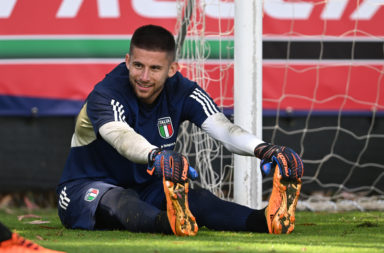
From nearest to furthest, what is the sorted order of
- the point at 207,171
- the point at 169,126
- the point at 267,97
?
the point at 169,126, the point at 207,171, the point at 267,97

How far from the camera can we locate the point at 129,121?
3641 mm

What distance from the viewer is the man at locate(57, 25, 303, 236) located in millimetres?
3201

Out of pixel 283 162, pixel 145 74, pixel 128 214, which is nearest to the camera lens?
pixel 283 162

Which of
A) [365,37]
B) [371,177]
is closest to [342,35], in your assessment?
[365,37]

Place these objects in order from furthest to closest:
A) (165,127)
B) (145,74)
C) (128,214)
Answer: (165,127) < (145,74) < (128,214)

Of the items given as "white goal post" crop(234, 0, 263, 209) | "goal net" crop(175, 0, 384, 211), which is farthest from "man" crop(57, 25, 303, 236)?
"goal net" crop(175, 0, 384, 211)

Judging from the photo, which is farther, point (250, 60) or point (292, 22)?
point (292, 22)

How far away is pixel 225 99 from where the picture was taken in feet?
17.1

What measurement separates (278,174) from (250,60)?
1093 mm

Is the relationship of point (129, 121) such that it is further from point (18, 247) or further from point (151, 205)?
point (18, 247)

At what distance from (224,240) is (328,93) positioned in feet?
9.22

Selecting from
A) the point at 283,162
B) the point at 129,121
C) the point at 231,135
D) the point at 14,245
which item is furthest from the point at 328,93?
the point at 14,245

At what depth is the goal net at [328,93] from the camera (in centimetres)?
561

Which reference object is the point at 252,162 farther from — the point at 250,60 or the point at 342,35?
the point at 342,35
